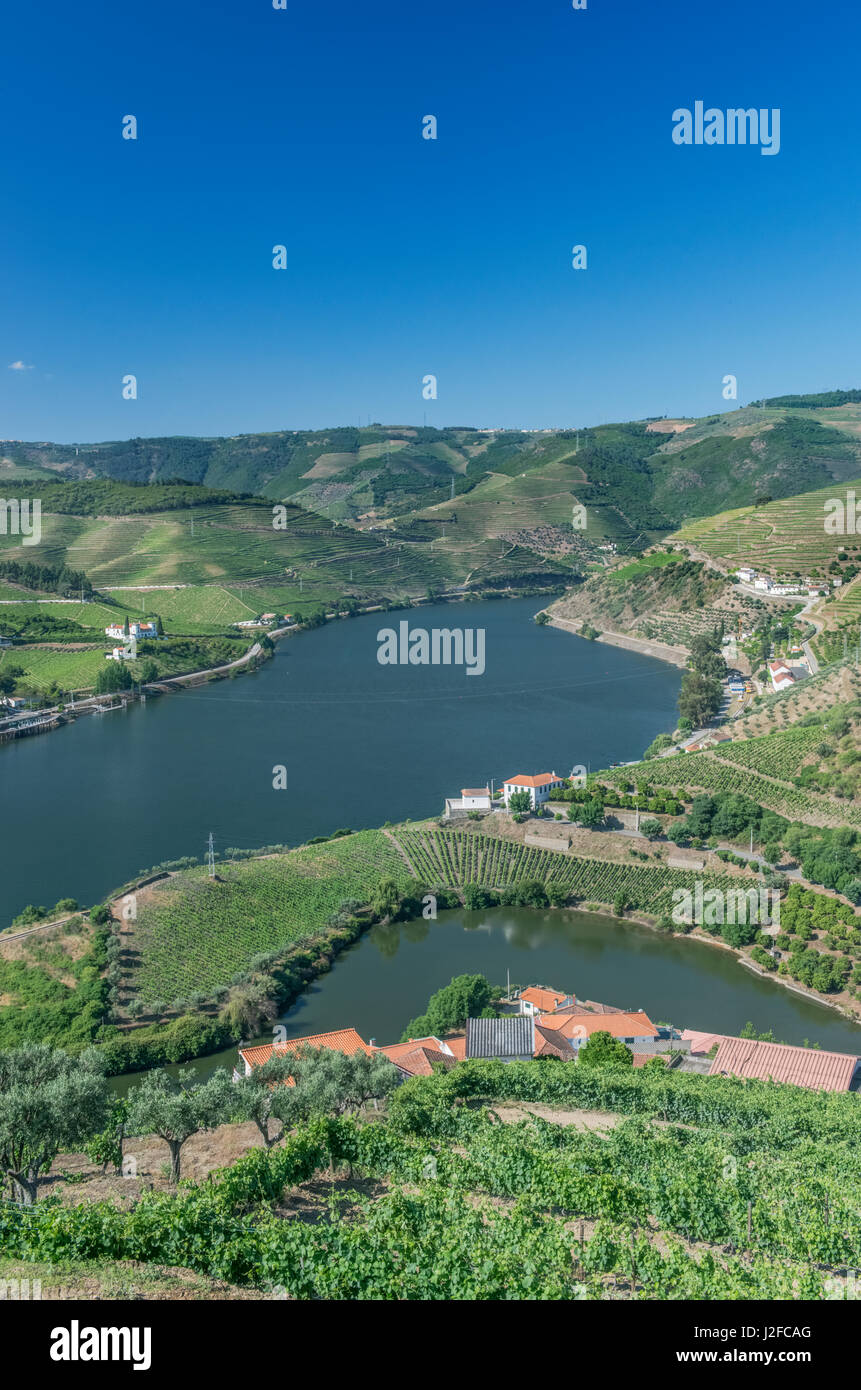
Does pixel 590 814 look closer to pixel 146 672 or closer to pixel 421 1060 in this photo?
pixel 421 1060

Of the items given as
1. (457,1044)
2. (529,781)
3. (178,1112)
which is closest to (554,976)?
(457,1044)

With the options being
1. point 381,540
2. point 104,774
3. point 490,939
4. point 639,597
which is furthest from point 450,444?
point 490,939

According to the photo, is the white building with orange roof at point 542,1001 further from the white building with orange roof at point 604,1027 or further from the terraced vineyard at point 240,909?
the terraced vineyard at point 240,909

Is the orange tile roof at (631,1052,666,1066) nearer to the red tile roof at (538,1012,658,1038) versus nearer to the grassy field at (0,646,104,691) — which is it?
the red tile roof at (538,1012,658,1038)

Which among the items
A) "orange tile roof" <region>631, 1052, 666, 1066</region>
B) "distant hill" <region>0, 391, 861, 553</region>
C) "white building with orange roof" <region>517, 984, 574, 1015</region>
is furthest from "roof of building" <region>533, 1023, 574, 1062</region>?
"distant hill" <region>0, 391, 861, 553</region>

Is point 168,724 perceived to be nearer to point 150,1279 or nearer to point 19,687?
point 19,687

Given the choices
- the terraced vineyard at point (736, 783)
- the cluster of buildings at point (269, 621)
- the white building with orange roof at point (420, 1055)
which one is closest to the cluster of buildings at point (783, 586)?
the terraced vineyard at point (736, 783)
